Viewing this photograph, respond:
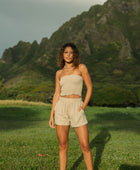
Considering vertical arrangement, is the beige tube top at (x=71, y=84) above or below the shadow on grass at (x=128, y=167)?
above

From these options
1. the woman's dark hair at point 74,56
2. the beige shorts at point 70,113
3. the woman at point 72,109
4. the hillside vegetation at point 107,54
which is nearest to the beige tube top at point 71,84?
the woman at point 72,109

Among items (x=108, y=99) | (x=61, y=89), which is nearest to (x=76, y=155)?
(x=61, y=89)

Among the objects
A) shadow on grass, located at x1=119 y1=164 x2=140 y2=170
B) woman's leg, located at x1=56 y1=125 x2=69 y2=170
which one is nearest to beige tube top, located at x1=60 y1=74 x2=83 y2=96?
woman's leg, located at x1=56 y1=125 x2=69 y2=170

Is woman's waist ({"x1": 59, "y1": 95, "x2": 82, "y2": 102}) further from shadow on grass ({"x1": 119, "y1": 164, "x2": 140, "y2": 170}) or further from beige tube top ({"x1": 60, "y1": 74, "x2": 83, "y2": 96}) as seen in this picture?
shadow on grass ({"x1": 119, "y1": 164, "x2": 140, "y2": 170})

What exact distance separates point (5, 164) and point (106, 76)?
107m

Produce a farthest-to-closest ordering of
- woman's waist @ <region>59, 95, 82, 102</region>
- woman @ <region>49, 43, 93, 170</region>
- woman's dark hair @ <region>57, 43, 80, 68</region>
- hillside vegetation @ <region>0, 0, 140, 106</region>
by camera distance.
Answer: hillside vegetation @ <region>0, 0, 140, 106</region>
woman's dark hair @ <region>57, 43, 80, 68</region>
woman's waist @ <region>59, 95, 82, 102</region>
woman @ <region>49, 43, 93, 170</region>

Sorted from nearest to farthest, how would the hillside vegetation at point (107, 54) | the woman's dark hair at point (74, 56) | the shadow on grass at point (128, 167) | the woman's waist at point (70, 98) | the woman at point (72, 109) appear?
the woman at point (72, 109), the woman's waist at point (70, 98), the woman's dark hair at point (74, 56), the shadow on grass at point (128, 167), the hillside vegetation at point (107, 54)

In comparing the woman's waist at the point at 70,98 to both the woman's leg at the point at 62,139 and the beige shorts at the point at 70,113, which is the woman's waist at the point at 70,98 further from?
the woman's leg at the point at 62,139

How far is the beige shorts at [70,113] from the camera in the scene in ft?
13.5

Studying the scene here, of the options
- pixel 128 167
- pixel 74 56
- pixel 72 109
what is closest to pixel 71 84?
pixel 72 109

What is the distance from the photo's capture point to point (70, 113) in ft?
13.7

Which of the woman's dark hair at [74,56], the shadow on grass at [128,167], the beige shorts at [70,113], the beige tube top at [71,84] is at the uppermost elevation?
the woman's dark hair at [74,56]

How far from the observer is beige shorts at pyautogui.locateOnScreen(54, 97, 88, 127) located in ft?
13.5

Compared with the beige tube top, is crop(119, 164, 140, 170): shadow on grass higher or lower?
lower
